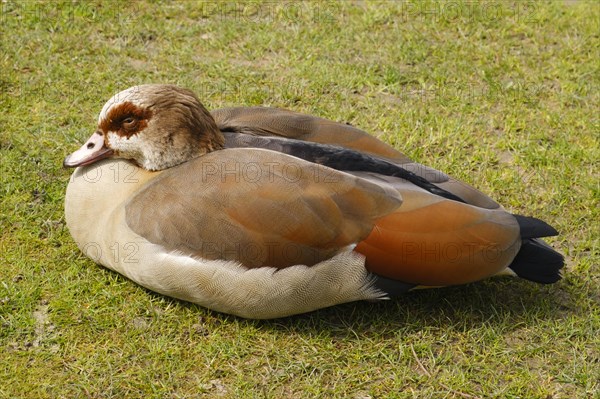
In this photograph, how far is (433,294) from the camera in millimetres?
4828

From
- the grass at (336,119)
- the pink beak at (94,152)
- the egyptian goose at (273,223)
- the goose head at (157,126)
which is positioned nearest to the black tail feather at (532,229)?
the egyptian goose at (273,223)

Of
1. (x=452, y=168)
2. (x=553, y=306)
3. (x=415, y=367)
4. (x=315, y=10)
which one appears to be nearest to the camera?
(x=415, y=367)

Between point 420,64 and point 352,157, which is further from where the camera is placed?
point 420,64

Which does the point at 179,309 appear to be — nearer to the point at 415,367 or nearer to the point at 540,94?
the point at 415,367

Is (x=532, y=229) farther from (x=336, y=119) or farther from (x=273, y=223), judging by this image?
(x=336, y=119)

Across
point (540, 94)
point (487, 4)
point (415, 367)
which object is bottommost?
point (415, 367)

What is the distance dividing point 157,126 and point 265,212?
0.84 metres

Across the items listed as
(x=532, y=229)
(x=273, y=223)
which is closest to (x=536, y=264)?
(x=532, y=229)

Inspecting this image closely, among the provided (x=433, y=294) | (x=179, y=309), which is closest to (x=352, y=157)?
(x=433, y=294)

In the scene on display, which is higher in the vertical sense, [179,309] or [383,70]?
[383,70]

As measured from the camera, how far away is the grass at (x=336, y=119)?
4.37 m

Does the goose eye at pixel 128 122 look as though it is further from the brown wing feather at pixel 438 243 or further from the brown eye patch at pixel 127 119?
the brown wing feather at pixel 438 243

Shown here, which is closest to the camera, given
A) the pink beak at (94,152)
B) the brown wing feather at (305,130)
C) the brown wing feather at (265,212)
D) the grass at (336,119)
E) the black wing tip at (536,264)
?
the brown wing feather at (265,212)

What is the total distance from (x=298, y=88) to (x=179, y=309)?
2.57 m
